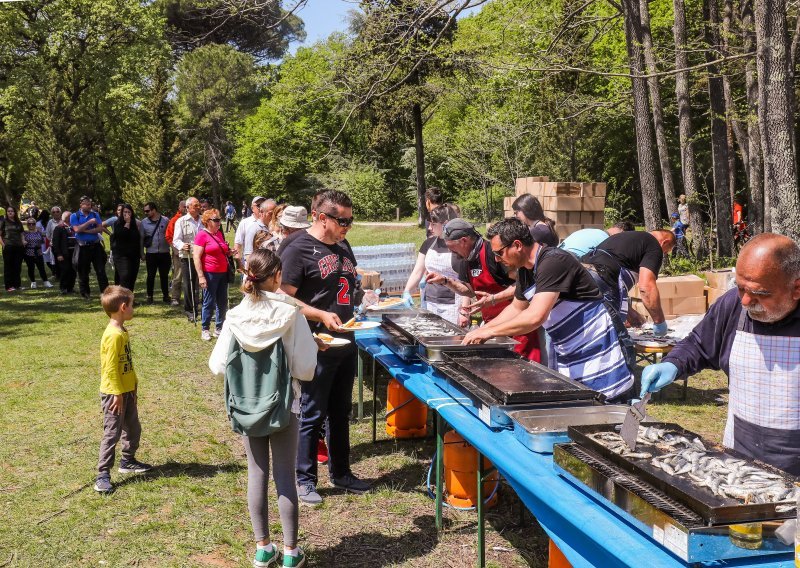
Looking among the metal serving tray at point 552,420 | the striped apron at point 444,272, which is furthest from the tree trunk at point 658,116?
the metal serving tray at point 552,420

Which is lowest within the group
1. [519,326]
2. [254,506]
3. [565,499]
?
[254,506]

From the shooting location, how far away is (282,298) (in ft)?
11.1

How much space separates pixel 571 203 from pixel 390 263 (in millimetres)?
3788

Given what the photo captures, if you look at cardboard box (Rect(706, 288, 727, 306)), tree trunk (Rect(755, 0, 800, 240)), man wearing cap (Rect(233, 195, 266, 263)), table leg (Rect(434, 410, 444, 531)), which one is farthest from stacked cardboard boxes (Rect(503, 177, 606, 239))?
table leg (Rect(434, 410, 444, 531))

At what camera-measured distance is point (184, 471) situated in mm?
5195

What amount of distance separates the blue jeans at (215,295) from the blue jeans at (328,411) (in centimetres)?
467

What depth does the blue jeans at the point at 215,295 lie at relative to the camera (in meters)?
9.04

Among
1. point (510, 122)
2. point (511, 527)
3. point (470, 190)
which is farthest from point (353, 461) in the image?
point (470, 190)

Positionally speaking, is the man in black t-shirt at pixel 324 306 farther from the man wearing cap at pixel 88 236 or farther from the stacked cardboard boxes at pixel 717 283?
the man wearing cap at pixel 88 236

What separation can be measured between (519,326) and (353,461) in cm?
214

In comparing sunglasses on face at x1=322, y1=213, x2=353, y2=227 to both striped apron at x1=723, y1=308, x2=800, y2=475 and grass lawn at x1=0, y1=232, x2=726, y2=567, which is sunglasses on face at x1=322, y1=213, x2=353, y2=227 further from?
striped apron at x1=723, y1=308, x2=800, y2=475

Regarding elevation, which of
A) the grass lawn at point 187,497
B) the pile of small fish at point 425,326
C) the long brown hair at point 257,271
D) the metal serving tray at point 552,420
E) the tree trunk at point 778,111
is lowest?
the grass lawn at point 187,497

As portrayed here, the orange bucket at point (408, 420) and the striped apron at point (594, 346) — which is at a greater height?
the striped apron at point (594, 346)

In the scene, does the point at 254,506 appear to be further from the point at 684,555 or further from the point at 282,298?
the point at 684,555
